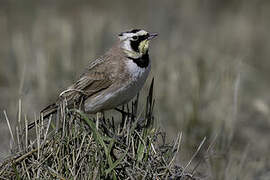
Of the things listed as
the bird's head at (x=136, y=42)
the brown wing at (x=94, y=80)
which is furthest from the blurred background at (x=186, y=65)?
the bird's head at (x=136, y=42)

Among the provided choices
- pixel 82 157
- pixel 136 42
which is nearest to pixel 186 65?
pixel 136 42

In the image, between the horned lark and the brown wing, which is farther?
the brown wing

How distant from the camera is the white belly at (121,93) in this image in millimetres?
4328

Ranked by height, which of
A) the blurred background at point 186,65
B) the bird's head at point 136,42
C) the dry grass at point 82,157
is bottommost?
the blurred background at point 186,65

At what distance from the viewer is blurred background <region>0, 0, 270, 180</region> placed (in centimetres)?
571

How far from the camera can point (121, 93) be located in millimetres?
4359

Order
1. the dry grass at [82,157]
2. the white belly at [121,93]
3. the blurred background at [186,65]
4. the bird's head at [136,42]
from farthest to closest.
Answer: the blurred background at [186,65]
the bird's head at [136,42]
the white belly at [121,93]
the dry grass at [82,157]

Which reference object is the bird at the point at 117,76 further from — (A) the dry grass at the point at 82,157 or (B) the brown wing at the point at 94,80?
(A) the dry grass at the point at 82,157

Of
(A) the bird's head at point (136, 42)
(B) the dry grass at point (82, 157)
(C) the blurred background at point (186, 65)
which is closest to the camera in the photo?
(B) the dry grass at point (82, 157)

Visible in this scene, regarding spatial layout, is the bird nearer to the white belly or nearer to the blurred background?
the white belly

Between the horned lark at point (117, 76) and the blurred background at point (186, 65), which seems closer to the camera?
the horned lark at point (117, 76)

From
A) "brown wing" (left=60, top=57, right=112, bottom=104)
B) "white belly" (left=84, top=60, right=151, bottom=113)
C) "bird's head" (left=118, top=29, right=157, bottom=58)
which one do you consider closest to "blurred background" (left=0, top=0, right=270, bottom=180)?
"white belly" (left=84, top=60, right=151, bottom=113)

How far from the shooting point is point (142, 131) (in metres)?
3.47

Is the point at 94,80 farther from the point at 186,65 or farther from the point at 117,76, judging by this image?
the point at 186,65
